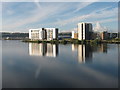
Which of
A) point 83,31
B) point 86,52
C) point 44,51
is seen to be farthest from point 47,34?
point 86,52

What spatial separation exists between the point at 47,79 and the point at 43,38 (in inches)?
780

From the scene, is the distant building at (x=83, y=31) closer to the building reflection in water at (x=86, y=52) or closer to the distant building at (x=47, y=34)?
the distant building at (x=47, y=34)

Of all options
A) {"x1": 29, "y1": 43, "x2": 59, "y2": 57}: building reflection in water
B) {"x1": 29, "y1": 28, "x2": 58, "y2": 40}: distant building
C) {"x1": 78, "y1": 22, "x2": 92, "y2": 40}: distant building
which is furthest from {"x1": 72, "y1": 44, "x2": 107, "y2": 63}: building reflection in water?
{"x1": 29, "y1": 28, "x2": 58, "y2": 40}: distant building

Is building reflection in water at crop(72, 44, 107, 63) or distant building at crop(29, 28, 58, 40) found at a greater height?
distant building at crop(29, 28, 58, 40)

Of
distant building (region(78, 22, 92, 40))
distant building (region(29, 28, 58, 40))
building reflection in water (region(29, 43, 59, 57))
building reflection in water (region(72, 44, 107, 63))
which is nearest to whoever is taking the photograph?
building reflection in water (region(72, 44, 107, 63))

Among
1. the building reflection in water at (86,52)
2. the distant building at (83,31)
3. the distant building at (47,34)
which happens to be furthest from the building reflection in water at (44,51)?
the distant building at (47,34)

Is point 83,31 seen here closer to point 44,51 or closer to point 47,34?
point 47,34

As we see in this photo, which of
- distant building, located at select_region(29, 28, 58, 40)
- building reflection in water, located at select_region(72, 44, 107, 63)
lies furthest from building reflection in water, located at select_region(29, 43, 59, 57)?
distant building, located at select_region(29, 28, 58, 40)

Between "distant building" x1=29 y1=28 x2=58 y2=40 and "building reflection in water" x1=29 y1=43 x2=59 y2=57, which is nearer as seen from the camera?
"building reflection in water" x1=29 y1=43 x2=59 y2=57

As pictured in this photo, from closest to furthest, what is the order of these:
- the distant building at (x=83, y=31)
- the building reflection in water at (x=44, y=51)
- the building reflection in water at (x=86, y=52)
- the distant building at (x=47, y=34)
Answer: the building reflection in water at (x=86, y=52)
the building reflection in water at (x=44, y=51)
the distant building at (x=83, y=31)
the distant building at (x=47, y=34)

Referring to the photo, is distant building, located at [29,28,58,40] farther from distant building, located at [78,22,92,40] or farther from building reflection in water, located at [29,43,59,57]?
building reflection in water, located at [29,43,59,57]

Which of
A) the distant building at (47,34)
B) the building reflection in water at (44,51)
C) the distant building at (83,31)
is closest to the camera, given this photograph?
the building reflection in water at (44,51)

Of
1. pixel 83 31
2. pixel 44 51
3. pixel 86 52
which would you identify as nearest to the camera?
pixel 86 52

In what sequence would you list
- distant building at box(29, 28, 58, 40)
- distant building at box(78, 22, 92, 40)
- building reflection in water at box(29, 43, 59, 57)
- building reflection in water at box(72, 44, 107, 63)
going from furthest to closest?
distant building at box(29, 28, 58, 40) → distant building at box(78, 22, 92, 40) → building reflection in water at box(29, 43, 59, 57) → building reflection in water at box(72, 44, 107, 63)
